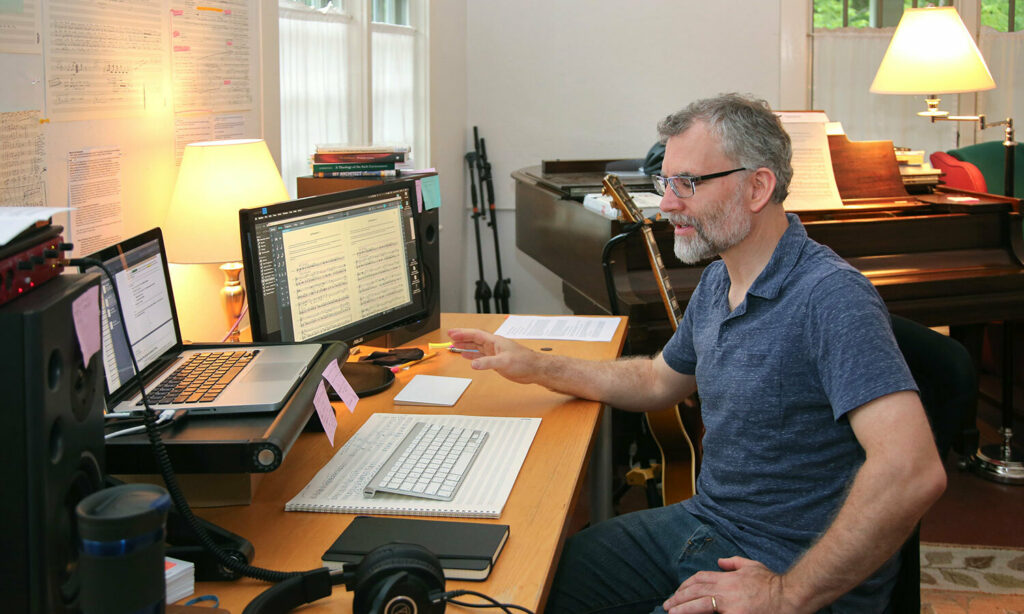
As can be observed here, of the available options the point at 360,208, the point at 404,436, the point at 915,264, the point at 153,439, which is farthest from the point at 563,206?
the point at 153,439

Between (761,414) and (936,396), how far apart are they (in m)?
0.27

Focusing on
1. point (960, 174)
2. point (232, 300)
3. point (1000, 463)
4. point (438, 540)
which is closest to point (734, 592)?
point (438, 540)

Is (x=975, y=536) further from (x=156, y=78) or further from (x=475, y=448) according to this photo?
(x=156, y=78)

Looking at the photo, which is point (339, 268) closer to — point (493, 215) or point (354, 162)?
point (354, 162)

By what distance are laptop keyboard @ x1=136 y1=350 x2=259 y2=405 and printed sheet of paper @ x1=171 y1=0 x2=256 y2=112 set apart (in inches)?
33.6

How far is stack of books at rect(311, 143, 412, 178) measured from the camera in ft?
8.61

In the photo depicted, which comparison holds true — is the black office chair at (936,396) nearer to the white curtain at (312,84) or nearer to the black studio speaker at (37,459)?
the black studio speaker at (37,459)

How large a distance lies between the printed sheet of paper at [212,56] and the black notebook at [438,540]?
4.50 feet

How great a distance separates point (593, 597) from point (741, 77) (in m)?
4.05

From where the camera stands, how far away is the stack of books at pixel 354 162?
2.62 metres

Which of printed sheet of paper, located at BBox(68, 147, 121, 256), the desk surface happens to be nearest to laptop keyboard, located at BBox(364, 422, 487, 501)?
the desk surface

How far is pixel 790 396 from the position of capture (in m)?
1.51

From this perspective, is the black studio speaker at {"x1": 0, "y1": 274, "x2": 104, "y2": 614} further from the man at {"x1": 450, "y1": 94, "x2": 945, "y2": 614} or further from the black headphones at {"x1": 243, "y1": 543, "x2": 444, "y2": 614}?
the man at {"x1": 450, "y1": 94, "x2": 945, "y2": 614}

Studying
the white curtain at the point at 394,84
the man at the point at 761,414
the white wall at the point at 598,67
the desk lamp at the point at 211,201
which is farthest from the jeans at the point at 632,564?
the white wall at the point at 598,67
